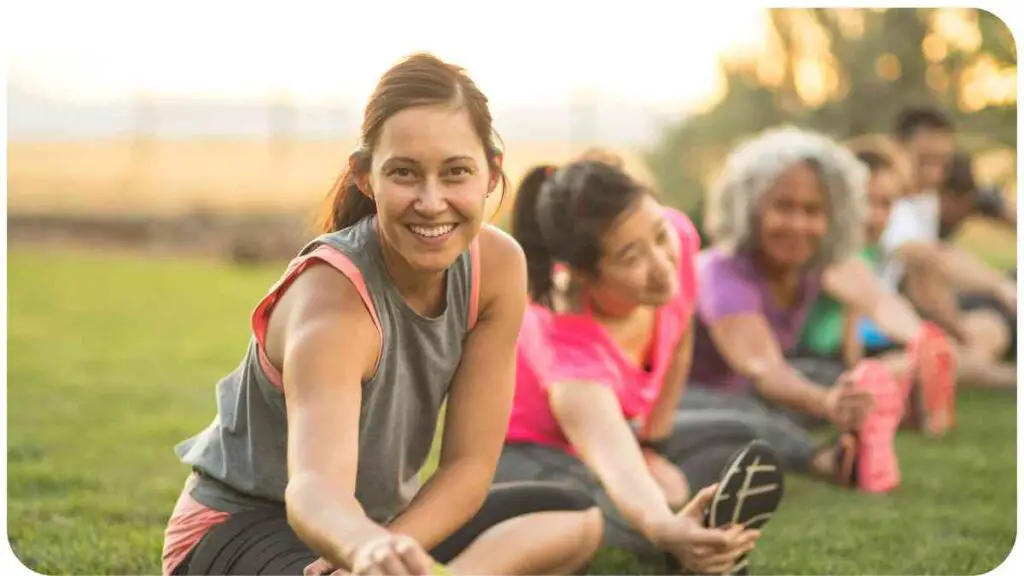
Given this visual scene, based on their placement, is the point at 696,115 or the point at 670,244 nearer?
the point at 670,244

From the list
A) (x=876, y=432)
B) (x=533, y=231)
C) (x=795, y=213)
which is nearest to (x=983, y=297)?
(x=795, y=213)

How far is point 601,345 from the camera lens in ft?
10.6

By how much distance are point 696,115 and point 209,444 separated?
10.4 metres

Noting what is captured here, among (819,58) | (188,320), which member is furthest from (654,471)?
(819,58)

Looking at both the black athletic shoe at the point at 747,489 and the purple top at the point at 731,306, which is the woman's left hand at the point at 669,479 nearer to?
the black athletic shoe at the point at 747,489

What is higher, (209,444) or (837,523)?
(209,444)

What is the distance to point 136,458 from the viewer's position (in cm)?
425

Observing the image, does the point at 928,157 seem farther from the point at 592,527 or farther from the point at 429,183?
the point at 429,183

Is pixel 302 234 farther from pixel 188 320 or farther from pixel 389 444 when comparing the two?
pixel 389 444

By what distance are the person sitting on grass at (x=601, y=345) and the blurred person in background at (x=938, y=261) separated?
2.49 metres

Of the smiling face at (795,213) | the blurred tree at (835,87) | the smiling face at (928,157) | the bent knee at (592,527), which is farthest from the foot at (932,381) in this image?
the blurred tree at (835,87)

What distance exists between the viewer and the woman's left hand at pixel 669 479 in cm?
341

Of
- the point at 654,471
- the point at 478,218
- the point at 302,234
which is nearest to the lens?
the point at 478,218

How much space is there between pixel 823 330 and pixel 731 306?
0.68 m
